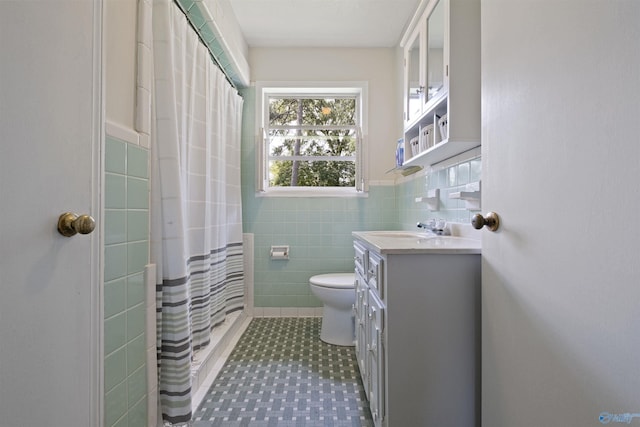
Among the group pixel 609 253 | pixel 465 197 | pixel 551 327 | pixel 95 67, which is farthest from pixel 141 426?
pixel 465 197

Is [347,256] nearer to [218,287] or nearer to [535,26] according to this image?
[218,287]

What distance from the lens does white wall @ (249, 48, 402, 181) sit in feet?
9.08

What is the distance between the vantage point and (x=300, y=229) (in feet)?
9.14

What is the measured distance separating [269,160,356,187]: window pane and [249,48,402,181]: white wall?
10.0 inches

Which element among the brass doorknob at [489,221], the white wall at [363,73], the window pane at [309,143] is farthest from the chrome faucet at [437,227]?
the window pane at [309,143]

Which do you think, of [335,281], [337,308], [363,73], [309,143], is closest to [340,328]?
[337,308]

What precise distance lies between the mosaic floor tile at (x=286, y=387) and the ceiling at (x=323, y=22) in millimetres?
2364

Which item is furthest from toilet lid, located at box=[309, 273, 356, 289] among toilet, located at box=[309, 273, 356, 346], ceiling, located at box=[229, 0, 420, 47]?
ceiling, located at box=[229, 0, 420, 47]

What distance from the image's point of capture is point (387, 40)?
2.65 m

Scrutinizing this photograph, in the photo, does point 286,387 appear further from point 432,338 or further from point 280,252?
point 280,252

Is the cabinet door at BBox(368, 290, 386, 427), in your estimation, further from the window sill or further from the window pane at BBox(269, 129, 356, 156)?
the window pane at BBox(269, 129, 356, 156)

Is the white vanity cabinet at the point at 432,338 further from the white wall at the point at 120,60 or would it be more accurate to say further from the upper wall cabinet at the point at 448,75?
the white wall at the point at 120,60

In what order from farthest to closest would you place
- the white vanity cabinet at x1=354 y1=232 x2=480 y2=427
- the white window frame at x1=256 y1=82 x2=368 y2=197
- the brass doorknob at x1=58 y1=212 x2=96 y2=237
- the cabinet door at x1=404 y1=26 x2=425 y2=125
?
the white window frame at x1=256 y1=82 x2=368 y2=197 → the cabinet door at x1=404 y1=26 x2=425 y2=125 → the white vanity cabinet at x1=354 y1=232 x2=480 y2=427 → the brass doorknob at x1=58 y1=212 x2=96 y2=237

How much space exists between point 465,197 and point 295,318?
187 cm
